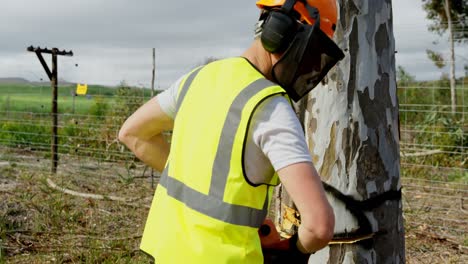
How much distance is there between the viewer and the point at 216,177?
223cm

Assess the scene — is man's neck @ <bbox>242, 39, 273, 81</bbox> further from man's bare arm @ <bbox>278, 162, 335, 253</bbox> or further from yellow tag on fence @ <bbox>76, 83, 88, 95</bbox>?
yellow tag on fence @ <bbox>76, 83, 88, 95</bbox>

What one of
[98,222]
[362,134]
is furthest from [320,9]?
[98,222]

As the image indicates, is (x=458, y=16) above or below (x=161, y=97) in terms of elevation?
above

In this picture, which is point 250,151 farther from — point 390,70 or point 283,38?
point 390,70

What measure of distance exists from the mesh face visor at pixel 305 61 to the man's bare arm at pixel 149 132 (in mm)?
540

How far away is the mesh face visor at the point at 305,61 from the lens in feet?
7.55

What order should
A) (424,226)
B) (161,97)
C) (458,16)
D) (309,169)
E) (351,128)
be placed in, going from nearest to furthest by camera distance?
(309,169) → (161,97) → (351,128) → (424,226) → (458,16)

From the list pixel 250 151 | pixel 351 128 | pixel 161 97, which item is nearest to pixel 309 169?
pixel 250 151

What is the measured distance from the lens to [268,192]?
232 centimetres

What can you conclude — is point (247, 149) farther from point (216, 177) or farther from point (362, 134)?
point (362, 134)

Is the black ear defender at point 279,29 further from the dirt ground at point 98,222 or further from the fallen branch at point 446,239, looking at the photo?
the fallen branch at point 446,239

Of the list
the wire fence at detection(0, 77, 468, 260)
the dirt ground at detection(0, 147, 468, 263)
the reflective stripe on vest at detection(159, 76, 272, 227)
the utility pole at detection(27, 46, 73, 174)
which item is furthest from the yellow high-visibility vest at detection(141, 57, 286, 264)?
the utility pole at detection(27, 46, 73, 174)

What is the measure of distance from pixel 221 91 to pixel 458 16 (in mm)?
20775

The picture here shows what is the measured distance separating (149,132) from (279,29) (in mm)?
812
